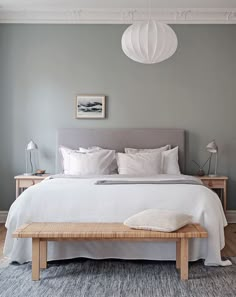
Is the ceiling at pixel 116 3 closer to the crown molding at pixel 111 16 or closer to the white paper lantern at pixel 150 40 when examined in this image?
the crown molding at pixel 111 16

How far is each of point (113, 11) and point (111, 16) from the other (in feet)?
0.29

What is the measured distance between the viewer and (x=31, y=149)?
509 cm

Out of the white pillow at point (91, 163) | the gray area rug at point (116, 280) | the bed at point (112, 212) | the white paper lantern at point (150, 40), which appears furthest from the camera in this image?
the white pillow at point (91, 163)

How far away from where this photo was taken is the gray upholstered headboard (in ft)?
17.2

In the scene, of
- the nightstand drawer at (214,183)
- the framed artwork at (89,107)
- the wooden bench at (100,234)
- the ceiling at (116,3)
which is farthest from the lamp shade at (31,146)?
the nightstand drawer at (214,183)

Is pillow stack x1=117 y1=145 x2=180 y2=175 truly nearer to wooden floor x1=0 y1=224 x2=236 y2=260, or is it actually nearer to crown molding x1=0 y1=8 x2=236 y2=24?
wooden floor x1=0 y1=224 x2=236 y2=260

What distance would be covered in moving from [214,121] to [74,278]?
3.35 metres

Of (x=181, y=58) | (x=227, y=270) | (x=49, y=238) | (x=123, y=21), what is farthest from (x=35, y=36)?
(x=227, y=270)

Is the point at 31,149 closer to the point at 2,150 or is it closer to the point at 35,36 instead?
the point at 2,150

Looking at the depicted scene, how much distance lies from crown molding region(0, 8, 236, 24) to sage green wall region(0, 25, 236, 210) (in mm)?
86

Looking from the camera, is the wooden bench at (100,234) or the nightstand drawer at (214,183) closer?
the wooden bench at (100,234)

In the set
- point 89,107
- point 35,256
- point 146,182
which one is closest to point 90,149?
point 89,107

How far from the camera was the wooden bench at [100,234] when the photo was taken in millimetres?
2723

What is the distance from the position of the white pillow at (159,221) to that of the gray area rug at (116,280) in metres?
0.43
